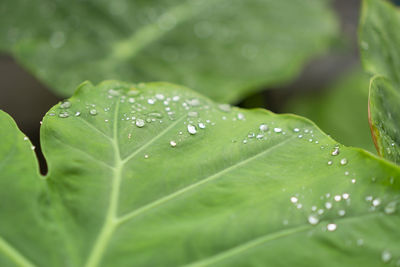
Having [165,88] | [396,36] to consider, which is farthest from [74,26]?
[396,36]

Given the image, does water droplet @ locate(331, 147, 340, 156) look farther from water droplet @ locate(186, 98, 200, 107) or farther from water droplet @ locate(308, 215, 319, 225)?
water droplet @ locate(186, 98, 200, 107)

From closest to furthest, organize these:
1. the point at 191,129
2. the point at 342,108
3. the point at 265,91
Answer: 1. the point at 191,129
2. the point at 342,108
3. the point at 265,91

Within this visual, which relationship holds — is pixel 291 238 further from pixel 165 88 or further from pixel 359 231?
pixel 165 88

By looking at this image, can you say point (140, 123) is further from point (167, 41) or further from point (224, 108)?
point (167, 41)

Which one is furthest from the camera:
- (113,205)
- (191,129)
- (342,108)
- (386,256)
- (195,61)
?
(342,108)

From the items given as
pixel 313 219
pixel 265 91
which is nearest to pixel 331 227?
pixel 313 219

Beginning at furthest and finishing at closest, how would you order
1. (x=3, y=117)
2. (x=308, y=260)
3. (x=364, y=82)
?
(x=364, y=82) → (x=3, y=117) → (x=308, y=260)

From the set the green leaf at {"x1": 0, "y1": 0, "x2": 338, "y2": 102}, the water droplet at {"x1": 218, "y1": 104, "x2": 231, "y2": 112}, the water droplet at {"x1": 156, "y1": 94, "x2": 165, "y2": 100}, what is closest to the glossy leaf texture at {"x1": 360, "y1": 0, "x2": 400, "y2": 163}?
the water droplet at {"x1": 218, "y1": 104, "x2": 231, "y2": 112}
